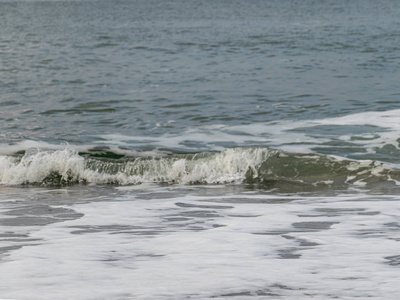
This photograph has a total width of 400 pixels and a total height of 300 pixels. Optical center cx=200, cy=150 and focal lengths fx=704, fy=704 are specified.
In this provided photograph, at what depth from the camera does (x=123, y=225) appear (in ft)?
20.8

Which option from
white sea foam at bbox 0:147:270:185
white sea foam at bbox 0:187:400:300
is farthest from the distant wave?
white sea foam at bbox 0:187:400:300

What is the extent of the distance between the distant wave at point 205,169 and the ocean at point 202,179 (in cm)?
3

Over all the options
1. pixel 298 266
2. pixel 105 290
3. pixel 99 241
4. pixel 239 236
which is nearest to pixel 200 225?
pixel 239 236

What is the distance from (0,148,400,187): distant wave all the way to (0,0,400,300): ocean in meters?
0.03

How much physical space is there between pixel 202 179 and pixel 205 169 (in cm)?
23

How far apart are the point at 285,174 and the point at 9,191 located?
12.1 ft

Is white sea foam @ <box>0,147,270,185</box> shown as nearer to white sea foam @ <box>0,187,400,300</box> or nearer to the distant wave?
the distant wave

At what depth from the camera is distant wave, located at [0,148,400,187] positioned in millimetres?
9422

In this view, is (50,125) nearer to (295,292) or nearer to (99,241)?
(99,241)

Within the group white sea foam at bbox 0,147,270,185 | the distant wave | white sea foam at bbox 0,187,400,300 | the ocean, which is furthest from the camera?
white sea foam at bbox 0,147,270,185

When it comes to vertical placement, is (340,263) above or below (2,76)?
below

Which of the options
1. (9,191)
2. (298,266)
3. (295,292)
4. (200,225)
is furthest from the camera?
(9,191)

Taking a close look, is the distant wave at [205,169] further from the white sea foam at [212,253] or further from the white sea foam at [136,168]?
the white sea foam at [212,253]

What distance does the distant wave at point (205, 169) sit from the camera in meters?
9.42
